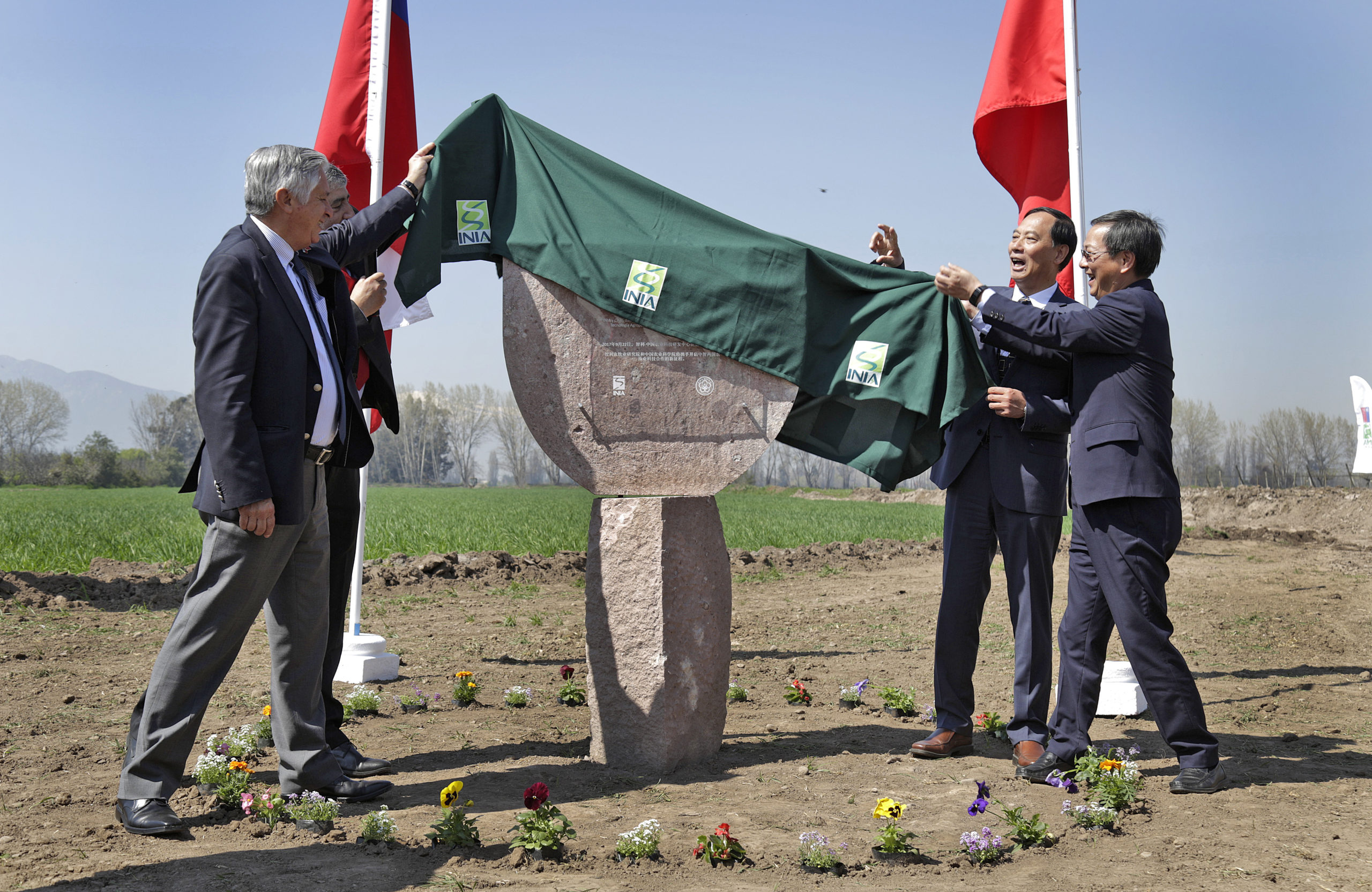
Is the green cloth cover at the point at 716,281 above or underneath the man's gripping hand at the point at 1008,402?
above

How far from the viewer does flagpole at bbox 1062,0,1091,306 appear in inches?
237

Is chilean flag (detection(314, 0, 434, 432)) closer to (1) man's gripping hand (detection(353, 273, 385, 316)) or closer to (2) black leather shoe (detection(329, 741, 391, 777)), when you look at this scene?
(1) man's gripping hand (detection(353, 273, 385, 316))

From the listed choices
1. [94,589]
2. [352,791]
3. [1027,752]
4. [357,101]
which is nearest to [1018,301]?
[1027,752]

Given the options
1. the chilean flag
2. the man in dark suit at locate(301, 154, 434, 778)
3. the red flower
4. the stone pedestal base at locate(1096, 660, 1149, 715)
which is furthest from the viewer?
the chilean flag

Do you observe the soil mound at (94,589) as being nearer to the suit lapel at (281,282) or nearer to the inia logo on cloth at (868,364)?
the suit lapel at (281,282)

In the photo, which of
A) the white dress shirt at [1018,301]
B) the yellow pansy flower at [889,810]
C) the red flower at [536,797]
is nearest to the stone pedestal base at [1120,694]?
the white dress shirt at [1018,301]

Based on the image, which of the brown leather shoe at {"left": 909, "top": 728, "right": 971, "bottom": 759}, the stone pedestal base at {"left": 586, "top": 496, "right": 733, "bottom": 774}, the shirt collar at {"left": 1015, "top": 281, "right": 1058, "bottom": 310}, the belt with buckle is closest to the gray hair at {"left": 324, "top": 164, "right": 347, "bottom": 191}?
the belt with buckle

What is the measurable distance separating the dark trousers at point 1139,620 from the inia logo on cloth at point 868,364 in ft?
3.63

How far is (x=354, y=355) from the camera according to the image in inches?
158

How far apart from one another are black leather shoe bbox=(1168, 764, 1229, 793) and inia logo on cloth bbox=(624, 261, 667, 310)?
10.1ft

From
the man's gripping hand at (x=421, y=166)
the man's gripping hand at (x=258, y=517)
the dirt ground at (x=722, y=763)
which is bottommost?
the dirt ground at (x=722, y=763)

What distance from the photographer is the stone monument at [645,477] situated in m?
4.33

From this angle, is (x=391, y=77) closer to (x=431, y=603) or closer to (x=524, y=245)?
(x=524, y=245)

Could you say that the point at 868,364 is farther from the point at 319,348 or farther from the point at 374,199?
the point at 374,199
